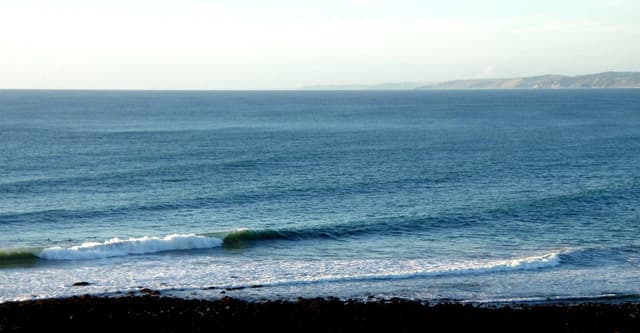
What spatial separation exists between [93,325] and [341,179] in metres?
39.8

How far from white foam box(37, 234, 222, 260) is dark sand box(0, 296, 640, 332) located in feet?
32.8

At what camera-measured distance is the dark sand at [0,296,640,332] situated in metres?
27.6

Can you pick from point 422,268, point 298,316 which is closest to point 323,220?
point 422,268

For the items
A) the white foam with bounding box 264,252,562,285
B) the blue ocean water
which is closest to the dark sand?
the blue ocean water

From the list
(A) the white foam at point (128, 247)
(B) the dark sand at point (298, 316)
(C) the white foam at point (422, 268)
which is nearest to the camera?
(B) the dark sand at point (298, 316)

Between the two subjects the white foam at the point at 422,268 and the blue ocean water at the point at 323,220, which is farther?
the white foam at the point at 422,268

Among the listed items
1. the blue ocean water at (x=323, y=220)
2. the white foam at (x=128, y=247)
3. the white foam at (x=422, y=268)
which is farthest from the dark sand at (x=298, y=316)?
the white foam at (x=128, y=247)

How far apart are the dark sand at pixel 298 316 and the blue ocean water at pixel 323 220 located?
2932mm

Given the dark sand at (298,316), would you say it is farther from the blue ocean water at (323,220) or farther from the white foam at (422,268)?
the white foam at (422,268)

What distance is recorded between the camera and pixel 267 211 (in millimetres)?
52781

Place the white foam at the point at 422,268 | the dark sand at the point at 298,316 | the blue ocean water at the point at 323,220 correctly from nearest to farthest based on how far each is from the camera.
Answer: the dark sand at the point at 298,316 → the blue ocean water at the point at 323,220 → the white foam at the point at 422,268

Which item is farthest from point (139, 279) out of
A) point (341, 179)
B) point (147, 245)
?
point (341, 179)

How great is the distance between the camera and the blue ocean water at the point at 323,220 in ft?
119

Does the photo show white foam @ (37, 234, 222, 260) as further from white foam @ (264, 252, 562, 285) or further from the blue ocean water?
white foam @ (264, 252, 562, 285)
